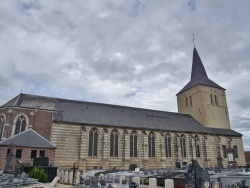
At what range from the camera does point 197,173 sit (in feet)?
30.7

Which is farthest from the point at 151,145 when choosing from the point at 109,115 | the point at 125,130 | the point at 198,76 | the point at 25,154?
the point at 198,76

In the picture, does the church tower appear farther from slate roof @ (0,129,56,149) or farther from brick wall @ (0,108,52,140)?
slate roof @ (0,129,56,149)

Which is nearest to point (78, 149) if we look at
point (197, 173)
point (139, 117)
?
point (139, 117)

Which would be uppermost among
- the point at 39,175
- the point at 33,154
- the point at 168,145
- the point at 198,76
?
the point at 198,76

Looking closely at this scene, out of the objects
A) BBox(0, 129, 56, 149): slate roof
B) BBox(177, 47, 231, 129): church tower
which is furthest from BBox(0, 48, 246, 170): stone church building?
BBox(0, 129, 56, 149): slate roof

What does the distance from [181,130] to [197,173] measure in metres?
25.1

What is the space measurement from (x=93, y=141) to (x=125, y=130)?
476 centimetres

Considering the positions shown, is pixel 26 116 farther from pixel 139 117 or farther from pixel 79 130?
pixel 139 117

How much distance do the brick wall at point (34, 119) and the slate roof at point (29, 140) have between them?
148 cm

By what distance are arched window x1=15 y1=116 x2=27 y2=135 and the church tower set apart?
97.7 ft

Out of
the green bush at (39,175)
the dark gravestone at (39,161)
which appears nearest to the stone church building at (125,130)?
the dark gravestone at (39,161)

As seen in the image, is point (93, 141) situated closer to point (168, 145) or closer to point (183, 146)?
point (168, 145)

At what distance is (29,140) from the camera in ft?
73.3

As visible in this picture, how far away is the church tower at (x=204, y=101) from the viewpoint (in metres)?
39.1
